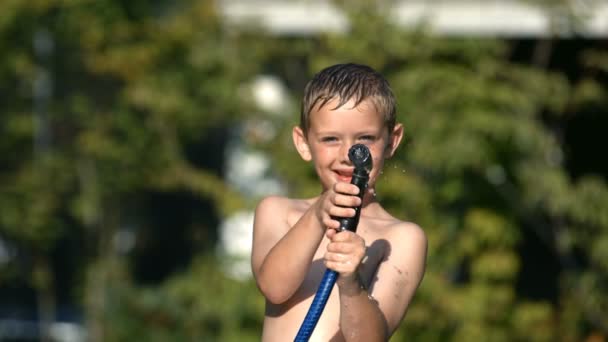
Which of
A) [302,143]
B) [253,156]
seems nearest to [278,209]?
[302,143]

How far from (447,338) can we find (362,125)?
15.1ft

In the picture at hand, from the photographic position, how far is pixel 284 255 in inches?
94.2

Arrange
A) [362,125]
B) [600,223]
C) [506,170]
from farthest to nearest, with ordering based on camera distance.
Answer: [506,170] → [600,223] → [362,125]

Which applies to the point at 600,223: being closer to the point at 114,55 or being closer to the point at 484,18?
the point at 484,18

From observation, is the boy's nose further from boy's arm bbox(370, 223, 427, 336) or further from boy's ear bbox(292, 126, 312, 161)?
boy's arm bbox(370, 223, 427, 336)

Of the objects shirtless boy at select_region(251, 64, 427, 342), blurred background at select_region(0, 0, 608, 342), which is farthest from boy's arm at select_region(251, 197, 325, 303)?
blurred background at select_region(0, 0, 608, 342)

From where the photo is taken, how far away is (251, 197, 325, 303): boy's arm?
2344 mm

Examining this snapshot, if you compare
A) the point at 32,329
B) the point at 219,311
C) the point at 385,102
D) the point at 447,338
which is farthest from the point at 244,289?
the point at 385,102

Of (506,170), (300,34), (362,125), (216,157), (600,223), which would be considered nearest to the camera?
(362,125)

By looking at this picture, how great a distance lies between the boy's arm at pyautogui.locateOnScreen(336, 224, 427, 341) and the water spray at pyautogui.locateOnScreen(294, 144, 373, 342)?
1.8 inches

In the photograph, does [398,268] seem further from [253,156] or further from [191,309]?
[191,309]

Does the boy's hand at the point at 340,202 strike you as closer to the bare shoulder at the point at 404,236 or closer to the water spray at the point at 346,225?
the water spray at the point at 346,225

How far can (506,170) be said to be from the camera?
6980mm

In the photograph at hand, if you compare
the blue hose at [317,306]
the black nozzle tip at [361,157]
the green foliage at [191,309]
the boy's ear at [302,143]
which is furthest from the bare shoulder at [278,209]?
the green foliage at [191,309]
